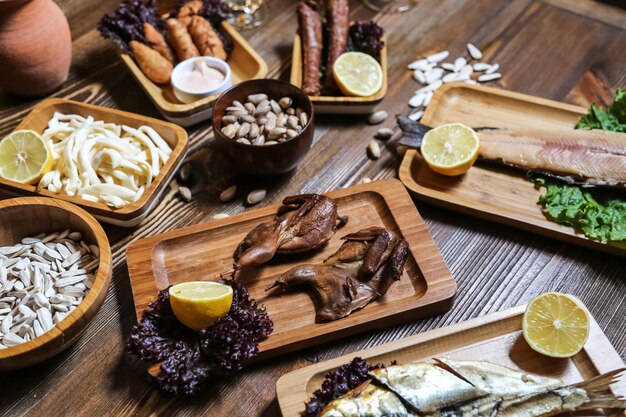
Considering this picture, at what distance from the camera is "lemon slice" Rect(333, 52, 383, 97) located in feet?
8.84

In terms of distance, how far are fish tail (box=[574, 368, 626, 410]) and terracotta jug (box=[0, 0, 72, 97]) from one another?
2.57 metres

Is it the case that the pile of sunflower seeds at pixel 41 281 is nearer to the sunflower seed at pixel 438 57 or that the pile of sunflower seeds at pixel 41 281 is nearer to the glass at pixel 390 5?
the sunflower seed at pixel 438 57

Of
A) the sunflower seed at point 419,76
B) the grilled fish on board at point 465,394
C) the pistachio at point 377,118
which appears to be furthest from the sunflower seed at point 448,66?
the grilled fish on board at point 465,394

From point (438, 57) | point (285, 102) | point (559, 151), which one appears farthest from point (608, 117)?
point (285, 102)

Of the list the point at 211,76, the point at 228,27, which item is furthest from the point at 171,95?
the point at 228,27

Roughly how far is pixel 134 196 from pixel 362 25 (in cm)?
145

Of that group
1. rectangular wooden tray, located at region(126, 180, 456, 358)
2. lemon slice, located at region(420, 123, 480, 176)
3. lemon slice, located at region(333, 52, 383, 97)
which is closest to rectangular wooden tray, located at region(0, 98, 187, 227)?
rectangular wooden tray, located at region(126, 180, 456, 358)

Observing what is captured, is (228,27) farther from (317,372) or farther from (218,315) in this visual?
(317,372)

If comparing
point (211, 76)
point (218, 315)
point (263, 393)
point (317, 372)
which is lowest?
point (263, 393)

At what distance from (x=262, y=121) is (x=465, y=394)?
1326 mm

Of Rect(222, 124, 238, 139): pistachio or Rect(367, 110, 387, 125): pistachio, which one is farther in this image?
Rect(367, 110, 387, 125): pistachio

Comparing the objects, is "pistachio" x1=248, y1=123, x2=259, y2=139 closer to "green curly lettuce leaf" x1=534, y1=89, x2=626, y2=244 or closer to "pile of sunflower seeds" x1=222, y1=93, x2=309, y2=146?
"pile of sunflower seeds" x1=222, y1=93, x2=309, y2=146

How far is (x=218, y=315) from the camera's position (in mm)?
1875

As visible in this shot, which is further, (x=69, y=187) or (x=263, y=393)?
(x=69, y=187)
